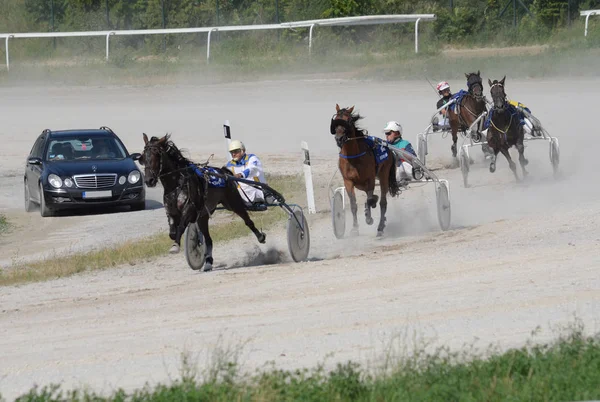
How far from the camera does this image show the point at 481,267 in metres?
12.6

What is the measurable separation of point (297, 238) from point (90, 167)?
7843 mm

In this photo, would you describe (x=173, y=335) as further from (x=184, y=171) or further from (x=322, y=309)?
(x=184, y=171)

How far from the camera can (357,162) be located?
1647cm

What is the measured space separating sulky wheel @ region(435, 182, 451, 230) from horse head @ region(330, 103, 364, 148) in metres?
Result: 1.85

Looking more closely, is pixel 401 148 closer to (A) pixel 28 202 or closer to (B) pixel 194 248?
(B) pixel 194 248

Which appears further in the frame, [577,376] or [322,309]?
[322,309]

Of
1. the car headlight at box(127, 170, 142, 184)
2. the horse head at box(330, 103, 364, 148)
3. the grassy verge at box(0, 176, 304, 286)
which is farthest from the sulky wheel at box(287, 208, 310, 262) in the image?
the car headlight at box(127, 170, 142, 184)

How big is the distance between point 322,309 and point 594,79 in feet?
103

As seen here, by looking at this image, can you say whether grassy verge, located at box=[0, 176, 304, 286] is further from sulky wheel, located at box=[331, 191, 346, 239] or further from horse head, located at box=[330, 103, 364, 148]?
horse head, located at box=[330, 103, 364, 148]

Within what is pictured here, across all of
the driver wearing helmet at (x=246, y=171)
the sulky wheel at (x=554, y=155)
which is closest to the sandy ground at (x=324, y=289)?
Answer: the sulky wheel at (x=554, y=155)

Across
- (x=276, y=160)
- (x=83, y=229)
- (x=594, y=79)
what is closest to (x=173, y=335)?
(x=83, y=229)

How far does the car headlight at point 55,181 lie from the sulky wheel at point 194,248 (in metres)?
7.85

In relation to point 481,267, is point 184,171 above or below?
above

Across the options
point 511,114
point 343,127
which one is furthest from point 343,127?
point 511,114
